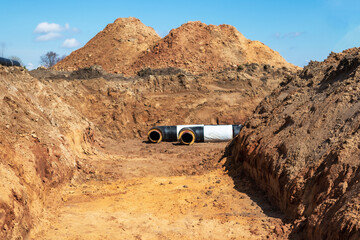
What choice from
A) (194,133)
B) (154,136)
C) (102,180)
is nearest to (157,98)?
(154,136)

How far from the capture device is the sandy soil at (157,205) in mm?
7668

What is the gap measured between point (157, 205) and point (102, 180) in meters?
3.63

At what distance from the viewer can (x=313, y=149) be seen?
8516 millimetres

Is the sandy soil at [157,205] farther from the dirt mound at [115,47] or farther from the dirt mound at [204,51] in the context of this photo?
the dirt mound at [115,47]

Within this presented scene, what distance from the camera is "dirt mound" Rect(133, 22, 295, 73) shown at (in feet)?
110

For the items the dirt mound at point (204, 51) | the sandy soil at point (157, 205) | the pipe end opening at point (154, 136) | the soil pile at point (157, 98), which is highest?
the dirt mound at point (204, 51)

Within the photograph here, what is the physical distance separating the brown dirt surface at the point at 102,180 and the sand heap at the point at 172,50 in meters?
11.0

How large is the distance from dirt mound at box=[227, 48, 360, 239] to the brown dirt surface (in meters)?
0.63

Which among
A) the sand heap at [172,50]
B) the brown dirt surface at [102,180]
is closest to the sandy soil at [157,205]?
the brown dirt surface at [102,180]

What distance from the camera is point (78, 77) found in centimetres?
2573

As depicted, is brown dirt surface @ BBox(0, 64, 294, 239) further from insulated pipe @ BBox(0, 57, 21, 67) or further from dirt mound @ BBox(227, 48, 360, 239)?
insulated pipe @ BBox(0, 57, 21, 67)

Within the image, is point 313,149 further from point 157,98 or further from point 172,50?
point 172,50

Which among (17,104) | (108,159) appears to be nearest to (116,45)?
(108,159)

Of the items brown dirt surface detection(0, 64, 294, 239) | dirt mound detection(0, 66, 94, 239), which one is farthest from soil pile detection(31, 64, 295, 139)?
dirt mound detection(0, 66, 94, 239)
